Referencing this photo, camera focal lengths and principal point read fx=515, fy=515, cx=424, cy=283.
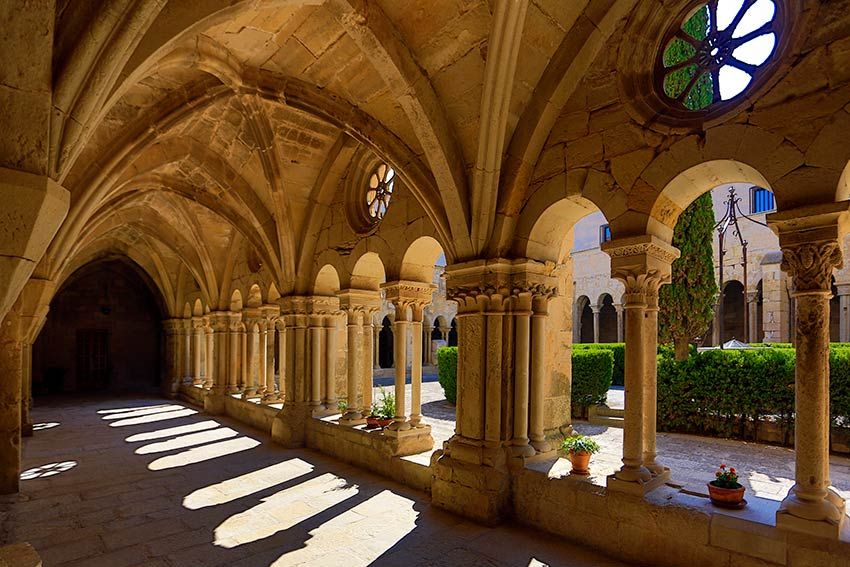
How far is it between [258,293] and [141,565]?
680cm

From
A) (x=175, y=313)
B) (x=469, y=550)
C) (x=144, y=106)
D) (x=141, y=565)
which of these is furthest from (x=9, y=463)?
(x=175, y=313)

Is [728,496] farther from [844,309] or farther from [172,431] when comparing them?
[844,309]

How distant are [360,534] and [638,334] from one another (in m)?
2.62

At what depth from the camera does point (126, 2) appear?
2359mm

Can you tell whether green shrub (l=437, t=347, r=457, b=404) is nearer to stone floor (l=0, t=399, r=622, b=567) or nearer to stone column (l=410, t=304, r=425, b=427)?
stone floor (l=0, t=399, r=622, b=567)

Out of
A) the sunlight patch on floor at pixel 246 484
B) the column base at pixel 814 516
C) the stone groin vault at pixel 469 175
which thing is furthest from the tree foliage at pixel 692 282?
the sunlight patch on floor at pixel 246 484

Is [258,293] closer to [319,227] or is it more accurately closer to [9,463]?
[319,227]

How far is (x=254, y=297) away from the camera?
1006cm

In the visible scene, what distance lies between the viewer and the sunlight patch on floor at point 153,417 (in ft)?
31.9

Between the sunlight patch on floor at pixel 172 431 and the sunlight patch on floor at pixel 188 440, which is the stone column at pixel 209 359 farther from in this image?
the sunlight patch on floor at pixel 188 440

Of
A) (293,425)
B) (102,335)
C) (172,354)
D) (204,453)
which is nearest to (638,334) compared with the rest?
(293,425)

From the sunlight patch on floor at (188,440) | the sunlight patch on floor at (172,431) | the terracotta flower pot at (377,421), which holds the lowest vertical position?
the sunlight patch on floor at (172,431)

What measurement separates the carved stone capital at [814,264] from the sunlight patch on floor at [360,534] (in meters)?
3.20

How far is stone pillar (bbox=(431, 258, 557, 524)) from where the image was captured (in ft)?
14.4
